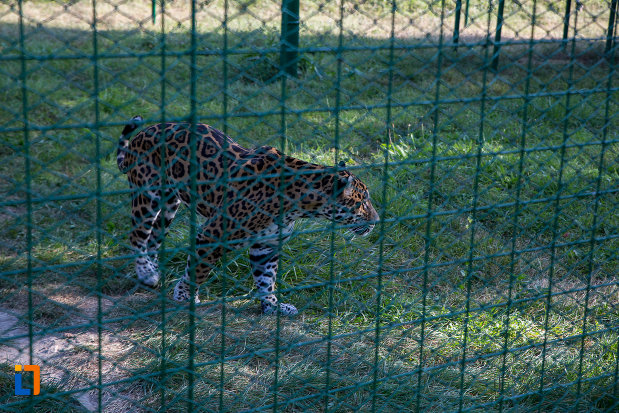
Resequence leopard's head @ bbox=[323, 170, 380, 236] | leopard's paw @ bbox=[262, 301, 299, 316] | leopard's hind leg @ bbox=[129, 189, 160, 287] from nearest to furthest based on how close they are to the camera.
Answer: leopard's head @ bbox=[323, 170, 380, 236] → leopard's paw @ bbox=[262, 301, 299, 316] → leopard's hind leg @ bbox=[129, 189, 160, 287]

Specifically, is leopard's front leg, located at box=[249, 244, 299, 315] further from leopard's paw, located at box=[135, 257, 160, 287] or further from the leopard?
leopard's paw, located at box=[135, 257, 160, 287]

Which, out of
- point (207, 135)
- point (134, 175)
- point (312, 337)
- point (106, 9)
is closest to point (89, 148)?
point (134, 175)

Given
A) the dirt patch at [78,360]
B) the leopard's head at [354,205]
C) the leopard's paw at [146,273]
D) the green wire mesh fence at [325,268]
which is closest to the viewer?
the green wire mesh fence at [325,268]

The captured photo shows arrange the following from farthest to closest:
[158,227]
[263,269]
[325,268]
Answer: [158,227]
[325,268]
[263,269]

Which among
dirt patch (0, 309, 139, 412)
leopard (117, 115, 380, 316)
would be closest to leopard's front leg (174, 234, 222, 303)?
leopard (117, 115, 380, 316)

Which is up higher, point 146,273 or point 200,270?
point 200,270

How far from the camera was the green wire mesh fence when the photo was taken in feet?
6.98

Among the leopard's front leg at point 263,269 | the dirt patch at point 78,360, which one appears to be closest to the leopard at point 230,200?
the leopard's front leg at point 263,269

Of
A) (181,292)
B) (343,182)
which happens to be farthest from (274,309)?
(343,182)

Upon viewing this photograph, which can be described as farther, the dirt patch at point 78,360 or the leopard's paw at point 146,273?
the leopard's paw at point 146,273

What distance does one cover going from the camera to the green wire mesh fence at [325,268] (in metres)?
2.13

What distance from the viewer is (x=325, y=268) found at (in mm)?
4484

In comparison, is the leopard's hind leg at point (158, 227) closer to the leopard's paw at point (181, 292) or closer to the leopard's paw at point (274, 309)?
the leopard's paw at point (181, 292)

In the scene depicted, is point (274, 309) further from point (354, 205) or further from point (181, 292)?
point (354, 205)
